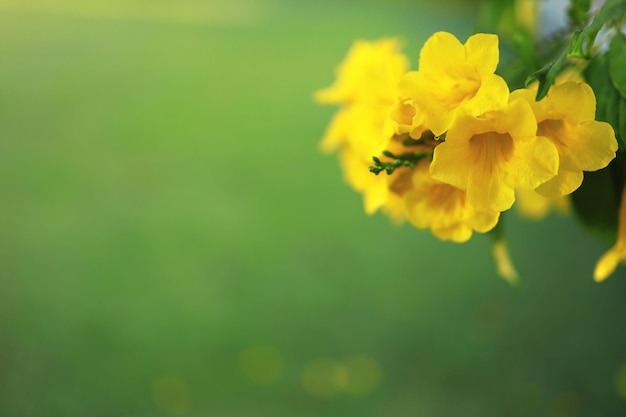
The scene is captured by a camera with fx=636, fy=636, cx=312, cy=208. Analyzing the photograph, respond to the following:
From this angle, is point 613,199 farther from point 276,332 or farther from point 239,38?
point 239,38

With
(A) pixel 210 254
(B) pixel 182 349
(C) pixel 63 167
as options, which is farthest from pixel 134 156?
(B) pixel 182 349

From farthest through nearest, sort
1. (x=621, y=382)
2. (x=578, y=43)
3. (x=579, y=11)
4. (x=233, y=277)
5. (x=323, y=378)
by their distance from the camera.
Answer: (x=233, y=277)
(x=323, y=378)
(x=621, y=382)
(x=579, y=11)
(x=578, y=43)

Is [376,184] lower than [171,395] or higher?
lower

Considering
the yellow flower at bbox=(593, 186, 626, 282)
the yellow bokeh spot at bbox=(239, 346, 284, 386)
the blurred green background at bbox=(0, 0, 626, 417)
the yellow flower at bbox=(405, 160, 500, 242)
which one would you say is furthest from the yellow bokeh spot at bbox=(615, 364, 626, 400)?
the yellow flower at bbox=(405, 160, 500, 242)

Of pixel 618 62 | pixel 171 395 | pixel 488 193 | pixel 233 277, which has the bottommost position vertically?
pixel 488 193

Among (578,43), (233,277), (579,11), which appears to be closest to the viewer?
(578,43)

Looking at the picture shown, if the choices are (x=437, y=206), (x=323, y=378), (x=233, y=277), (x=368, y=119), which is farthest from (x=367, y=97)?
(x=233, y=277)

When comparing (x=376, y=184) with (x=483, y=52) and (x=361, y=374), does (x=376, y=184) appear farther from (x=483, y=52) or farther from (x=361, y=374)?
(x=361, y=374)
